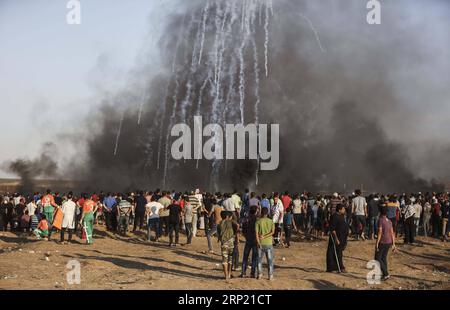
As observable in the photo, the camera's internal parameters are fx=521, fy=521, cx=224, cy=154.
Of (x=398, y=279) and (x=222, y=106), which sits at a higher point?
(x=222, y=106)

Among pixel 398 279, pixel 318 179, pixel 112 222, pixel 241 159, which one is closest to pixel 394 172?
pixel 318 179

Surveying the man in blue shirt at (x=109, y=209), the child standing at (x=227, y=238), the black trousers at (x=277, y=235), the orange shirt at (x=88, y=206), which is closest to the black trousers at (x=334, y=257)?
the child standing at (x=227, y=238)

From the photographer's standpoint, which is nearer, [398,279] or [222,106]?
[398,279]

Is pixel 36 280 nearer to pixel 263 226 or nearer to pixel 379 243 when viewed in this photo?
pixel 263 226

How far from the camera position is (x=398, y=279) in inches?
595

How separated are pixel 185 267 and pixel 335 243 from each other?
474cm

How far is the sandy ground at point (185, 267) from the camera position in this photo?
13727 millimetres

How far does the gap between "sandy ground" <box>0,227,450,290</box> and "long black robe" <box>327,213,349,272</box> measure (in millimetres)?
380

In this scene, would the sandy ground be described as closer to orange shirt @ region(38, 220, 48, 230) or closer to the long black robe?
the long black robe

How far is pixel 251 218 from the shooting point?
45.7ft

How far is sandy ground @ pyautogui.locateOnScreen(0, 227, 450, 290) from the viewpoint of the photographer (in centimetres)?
1373

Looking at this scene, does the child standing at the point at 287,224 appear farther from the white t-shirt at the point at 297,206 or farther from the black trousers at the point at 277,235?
the white t-shirt at the point at 297,206

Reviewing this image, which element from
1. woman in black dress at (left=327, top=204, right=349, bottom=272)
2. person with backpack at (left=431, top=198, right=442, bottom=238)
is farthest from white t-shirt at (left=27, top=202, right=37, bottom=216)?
person with backpack at (left=431, top=198, right=442, bottom=238)

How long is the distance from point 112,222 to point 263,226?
12.9 metres
